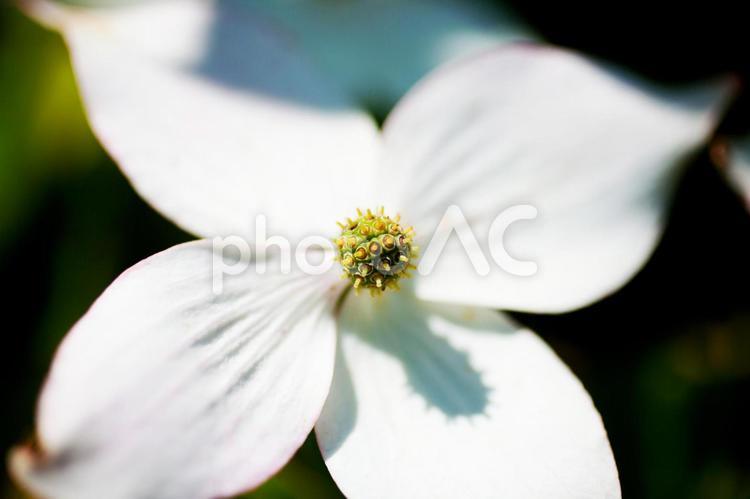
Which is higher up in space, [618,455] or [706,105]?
[706,105]

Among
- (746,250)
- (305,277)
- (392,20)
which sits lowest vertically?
(746,250)

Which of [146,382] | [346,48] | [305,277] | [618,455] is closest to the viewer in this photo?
[146,382]

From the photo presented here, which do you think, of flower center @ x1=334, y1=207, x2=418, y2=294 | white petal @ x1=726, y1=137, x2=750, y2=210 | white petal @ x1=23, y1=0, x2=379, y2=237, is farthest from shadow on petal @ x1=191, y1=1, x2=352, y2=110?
white petal @ x1=726, y1=137, x2=750, y2=210

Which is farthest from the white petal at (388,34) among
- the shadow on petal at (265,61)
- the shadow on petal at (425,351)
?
the shadow on petal at (425,351)

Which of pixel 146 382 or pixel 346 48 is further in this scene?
pixel 346 48

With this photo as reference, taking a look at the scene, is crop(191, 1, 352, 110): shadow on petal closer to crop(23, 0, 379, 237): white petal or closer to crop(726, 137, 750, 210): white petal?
crop(23, 0, 379, 237): white petal

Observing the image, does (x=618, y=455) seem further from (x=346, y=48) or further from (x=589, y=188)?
(x=346, y=48)

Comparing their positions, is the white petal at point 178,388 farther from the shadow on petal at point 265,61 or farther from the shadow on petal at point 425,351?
the shadow on petal at point 265,61

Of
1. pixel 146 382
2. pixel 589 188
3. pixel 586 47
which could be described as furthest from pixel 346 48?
pixel 146 382
